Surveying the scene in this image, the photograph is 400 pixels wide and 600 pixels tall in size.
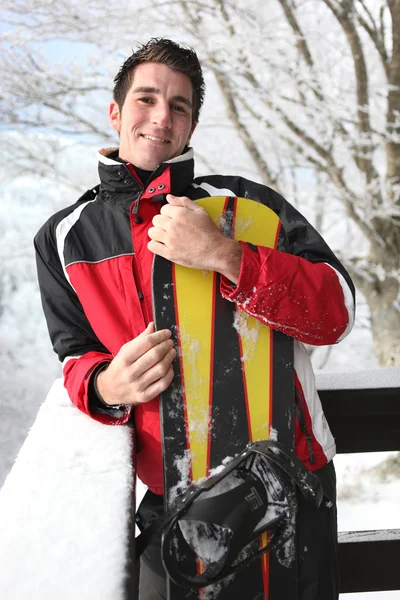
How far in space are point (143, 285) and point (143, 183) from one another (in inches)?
8.7

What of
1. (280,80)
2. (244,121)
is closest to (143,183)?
(280,80)

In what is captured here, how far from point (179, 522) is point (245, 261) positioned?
44 cm

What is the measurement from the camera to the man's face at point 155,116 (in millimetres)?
1159

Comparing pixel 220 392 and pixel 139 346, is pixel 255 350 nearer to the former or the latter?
pixel 220 392

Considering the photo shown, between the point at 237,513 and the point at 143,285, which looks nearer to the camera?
the point at 237,513

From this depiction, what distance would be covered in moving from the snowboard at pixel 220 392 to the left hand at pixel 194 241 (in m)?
0.05

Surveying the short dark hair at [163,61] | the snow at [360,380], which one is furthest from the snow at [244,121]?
the short dark hair at [163,61]

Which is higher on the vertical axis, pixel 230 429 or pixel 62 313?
pixel 62 313

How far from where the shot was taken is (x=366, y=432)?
4.80 feet

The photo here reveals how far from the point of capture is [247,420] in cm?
104

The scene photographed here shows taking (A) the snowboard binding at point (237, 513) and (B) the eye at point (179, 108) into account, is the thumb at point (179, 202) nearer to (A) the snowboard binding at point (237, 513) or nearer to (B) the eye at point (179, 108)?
(B) the eye at point (179, 108)

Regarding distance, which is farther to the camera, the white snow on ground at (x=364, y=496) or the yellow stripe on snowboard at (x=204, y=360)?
the white snow on ground at (x=364, y=496)

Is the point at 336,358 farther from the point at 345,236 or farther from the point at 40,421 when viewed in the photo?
the point at 40,421

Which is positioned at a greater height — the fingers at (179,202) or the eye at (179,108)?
the eye at (179,108)
